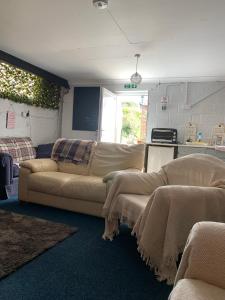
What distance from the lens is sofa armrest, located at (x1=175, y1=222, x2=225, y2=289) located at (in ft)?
3.26

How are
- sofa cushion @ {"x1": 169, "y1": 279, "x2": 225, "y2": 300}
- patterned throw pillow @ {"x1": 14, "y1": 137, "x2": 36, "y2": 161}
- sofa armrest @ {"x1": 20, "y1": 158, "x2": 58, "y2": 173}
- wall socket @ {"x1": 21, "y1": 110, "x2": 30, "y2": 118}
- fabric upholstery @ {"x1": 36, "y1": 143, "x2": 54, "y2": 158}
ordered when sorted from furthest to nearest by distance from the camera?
wall socket @ {"x1": 21, "y1": 110, "x2": 30, "y2": 118} < fabric upholstery @ {"x1": 36, "y1": 143, "x2": 54, "y2": 158} < patterned throw pillow @ {"x1": 14, "y1": 137, "x2": 36, "y2": 161} < sofa armrest @ {"x1": 20, "y1": 158, "x2": 58, "y2": 173} < sofa cushion @ {"x1": 169, "y1": 279, "x2": 225, "y2": 300}

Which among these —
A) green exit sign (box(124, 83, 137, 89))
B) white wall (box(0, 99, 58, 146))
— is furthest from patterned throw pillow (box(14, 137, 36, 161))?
green exit sign (box(124, 83, 137, 89))

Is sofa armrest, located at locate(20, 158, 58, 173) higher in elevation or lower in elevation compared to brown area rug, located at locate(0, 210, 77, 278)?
higher

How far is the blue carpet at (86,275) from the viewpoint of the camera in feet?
5.17

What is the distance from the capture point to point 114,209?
89.6 inches

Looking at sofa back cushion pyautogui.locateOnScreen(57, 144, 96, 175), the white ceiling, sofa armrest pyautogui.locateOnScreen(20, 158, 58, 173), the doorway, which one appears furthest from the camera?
the doorway

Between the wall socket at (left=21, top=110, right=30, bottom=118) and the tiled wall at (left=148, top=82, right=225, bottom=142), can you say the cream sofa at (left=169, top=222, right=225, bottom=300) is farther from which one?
the wall socket at (left=21, top=110, right=30, bottom=118)

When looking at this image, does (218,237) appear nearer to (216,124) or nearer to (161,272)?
(161,272)

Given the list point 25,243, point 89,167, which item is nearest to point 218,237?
point 25,243

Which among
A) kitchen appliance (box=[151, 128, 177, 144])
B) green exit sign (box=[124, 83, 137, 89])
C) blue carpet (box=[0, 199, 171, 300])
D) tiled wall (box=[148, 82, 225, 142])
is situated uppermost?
green exit sign (box=[124, 83, 137, 89])

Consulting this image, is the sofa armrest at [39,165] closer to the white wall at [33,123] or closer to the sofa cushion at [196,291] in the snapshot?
the white wall at [33,123]

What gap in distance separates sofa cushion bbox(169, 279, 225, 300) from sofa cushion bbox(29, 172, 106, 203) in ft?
6.03

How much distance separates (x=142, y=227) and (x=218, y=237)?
0.82 meters

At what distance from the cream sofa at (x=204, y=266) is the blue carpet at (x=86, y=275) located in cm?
71
